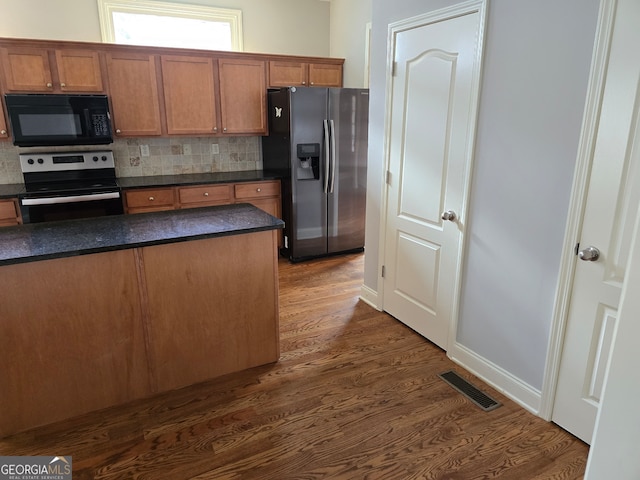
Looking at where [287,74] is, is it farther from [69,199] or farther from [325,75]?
[69,199]

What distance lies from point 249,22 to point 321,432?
4.32m

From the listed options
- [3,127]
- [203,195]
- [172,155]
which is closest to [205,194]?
[203,195]

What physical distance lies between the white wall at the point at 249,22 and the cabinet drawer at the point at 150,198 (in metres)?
1.57

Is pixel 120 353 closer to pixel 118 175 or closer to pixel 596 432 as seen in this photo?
pixel 596 432

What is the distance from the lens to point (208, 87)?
424 cm

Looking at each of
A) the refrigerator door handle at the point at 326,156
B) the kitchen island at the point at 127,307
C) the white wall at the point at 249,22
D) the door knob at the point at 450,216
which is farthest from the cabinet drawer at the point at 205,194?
the door knob at the point at 450,216

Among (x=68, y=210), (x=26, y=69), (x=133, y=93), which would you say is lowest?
(x=68, y=210)

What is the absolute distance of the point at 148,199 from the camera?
3.96 m

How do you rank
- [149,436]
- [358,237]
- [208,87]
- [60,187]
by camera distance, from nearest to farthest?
[149,436], [60,187], [208,87], [358,237]

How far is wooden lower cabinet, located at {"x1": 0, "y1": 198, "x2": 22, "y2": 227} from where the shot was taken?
3453 millimetres

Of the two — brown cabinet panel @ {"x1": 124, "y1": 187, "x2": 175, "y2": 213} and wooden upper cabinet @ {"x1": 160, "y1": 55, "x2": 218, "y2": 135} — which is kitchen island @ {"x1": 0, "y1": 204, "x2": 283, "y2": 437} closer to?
brown cabinet panel @ {"x1": 124, "y1": 187, "x2": 175, "y2": 213}

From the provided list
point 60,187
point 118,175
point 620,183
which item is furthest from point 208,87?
point 620,183

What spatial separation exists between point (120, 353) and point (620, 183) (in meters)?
2.46

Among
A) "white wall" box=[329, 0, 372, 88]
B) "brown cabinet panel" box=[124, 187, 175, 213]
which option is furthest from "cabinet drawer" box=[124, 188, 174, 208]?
"white wall" box=[329, 0, 372, 88]
